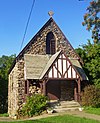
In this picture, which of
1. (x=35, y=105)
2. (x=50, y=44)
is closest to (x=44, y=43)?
Result: (x=50, y=44)

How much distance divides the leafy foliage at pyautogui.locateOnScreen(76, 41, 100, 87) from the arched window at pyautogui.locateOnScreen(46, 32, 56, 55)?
3.22 metres

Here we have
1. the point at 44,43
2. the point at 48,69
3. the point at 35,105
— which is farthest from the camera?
the point at 44,43

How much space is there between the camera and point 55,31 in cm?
2619

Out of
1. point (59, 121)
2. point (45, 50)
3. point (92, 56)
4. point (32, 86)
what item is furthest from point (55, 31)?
point (59, 121)

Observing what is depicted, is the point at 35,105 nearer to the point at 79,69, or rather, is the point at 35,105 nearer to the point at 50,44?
the point at 79,69

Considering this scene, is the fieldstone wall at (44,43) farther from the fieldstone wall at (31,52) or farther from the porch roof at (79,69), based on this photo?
the porch roof at (79,69)

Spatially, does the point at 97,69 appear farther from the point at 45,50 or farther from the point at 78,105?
the point at 45,50

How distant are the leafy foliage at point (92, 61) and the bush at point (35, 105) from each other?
6251 mm

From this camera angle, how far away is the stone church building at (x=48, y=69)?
21766mm

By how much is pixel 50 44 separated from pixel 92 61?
505 cm

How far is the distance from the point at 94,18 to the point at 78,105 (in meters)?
7.75

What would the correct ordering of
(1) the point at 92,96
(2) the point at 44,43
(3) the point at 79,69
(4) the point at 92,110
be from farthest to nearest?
(2) the point at 44,43
(3) the point at 79,69
(1) the point at 92,96
(4) the point at 92,110

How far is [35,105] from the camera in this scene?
19672 mm

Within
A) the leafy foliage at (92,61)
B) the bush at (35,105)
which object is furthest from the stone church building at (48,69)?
the bush at (35,105)
